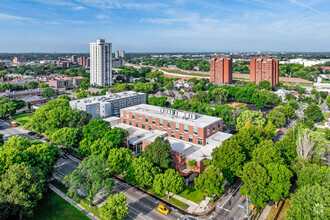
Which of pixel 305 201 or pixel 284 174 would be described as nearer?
pixel 305 201

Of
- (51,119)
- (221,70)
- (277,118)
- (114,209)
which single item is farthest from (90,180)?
(221,70)

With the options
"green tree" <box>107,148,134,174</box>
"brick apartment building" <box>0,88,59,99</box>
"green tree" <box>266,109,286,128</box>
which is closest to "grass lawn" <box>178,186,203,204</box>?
"green tree" <box>107,148,134,174</box>

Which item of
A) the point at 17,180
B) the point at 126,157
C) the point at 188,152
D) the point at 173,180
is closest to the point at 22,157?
the point at 17,180

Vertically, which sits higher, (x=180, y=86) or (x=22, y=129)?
(x=180, y=86)

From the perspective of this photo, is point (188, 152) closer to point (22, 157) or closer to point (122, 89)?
point (22, 157)

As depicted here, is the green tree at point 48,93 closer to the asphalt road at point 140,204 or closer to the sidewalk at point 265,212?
the asphalt road at point 140,204

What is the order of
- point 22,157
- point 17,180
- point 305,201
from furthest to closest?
point 22,157, point 17,180, point 305,201
